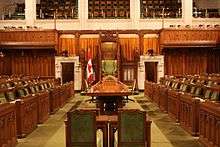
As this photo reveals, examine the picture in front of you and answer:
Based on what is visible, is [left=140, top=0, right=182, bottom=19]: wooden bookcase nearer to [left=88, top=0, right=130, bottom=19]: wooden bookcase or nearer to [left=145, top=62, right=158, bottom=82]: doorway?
[left=88, top=0, right=130, bottom=19]: wooden bookcase

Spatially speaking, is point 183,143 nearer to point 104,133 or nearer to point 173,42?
point 104,133

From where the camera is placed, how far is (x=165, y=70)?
24797 millimetres

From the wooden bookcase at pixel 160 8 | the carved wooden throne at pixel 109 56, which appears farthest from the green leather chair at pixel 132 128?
the wooden bookcase at pixel 160 8

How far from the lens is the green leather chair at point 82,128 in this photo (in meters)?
6.25

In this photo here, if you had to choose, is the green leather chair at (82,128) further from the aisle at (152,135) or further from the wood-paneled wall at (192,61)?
the wood-paneled wall at (192,61)

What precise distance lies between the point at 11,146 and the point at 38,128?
2789 mm

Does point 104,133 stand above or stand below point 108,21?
below

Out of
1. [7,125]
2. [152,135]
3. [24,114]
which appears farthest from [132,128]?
[24,114]

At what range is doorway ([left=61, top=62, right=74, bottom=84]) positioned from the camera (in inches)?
955

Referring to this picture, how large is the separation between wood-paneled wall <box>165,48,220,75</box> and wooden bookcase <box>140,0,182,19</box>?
317 cm

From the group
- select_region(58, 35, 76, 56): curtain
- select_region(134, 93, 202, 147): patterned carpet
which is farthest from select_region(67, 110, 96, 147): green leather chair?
select_region(58, 35, 76, 56): curtain

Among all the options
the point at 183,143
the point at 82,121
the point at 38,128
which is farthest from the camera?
the point at 38,128

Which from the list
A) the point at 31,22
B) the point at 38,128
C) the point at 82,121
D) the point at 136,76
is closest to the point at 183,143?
the point at 82,121

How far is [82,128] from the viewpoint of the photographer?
6.29 m
